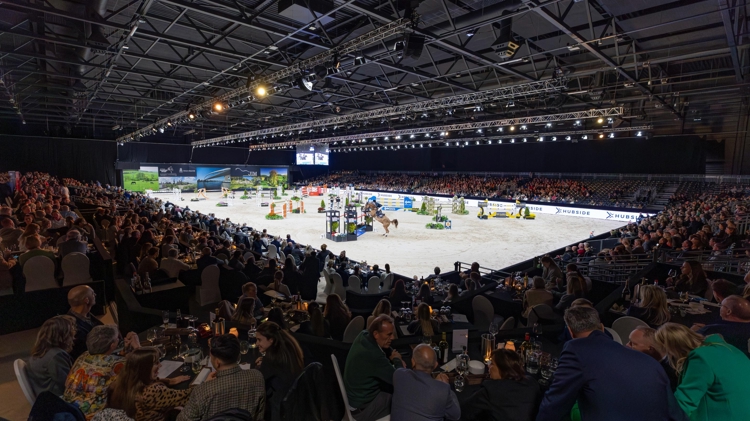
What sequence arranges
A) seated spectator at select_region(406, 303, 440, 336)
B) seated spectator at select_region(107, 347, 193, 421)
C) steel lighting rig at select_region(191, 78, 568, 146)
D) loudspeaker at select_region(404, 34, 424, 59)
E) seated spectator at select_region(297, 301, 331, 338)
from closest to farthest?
seated spectator at select_region(107, 347, 193, 421) < seated spectator at select_region(406, 303, 440, 336) < seated spectator at select_region(297, 301, 331, 338) < loudspeaker at select_region(404, 34, 424, 59) < steel lighting rig at select_region(191, 78, 568, 146)

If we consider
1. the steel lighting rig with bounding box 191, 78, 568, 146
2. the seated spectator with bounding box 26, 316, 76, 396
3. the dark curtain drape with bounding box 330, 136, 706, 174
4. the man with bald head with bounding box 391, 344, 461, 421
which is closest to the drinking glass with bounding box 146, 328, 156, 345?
the seated spectator with bounding box 26, 316, 76, 396

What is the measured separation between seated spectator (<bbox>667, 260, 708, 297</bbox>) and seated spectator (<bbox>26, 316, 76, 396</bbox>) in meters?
8.27

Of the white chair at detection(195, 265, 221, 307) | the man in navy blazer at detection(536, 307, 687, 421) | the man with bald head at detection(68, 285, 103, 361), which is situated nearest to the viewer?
the man in navy blazer at detection(536, 307, 687, 421)

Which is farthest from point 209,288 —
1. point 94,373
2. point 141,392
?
point 141,392

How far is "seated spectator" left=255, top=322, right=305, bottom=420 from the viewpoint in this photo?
2.91 m

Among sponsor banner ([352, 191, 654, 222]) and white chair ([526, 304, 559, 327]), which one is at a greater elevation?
sponsor banner ([352, 191, 654, 222])

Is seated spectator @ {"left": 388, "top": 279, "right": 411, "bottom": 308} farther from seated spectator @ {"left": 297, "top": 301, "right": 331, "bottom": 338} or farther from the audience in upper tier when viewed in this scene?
seated spectator @ {"left": 297, "top": 301, "right": 331, "bottom": 338}

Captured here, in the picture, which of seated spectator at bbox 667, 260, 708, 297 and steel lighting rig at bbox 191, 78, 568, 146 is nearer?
seated spectator at bbox 667, 260, 708, 297

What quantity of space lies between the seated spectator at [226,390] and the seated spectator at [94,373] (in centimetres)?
81

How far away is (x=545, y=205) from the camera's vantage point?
92.3 feet

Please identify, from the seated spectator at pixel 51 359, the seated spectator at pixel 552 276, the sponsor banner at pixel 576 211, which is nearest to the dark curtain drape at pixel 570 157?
the sponsor banner at pixel 576 211

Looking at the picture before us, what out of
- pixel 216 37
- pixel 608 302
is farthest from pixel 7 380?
pixel 216 37

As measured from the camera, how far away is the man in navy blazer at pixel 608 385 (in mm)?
2068

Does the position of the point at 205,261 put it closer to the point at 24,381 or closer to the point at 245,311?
the point at 245,311
